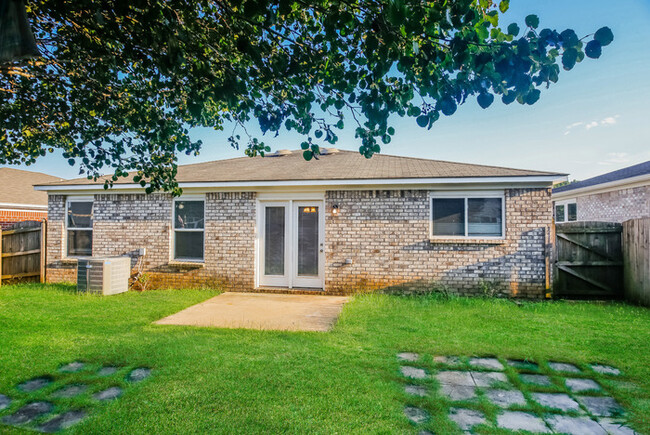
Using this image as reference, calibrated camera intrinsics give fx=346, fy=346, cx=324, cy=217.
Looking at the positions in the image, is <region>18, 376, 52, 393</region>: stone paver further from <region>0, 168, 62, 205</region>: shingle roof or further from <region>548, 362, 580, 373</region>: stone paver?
<region>0, 168, 62, 205</region>: shingle roof

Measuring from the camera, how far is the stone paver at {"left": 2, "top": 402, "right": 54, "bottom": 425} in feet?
9.78

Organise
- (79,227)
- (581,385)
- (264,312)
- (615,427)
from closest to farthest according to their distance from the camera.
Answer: (615,427), (581,385), (264,312), (79,227)

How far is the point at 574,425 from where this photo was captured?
9.85ft

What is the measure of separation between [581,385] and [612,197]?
47.4 ft

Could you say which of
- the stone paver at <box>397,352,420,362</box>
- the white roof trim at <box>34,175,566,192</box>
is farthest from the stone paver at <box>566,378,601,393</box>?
the white roof trim at <box>34,175,566,192</box>

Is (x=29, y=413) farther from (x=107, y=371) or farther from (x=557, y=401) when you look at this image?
(x=557, y=401)

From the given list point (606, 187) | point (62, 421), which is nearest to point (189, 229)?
point (62, 421)

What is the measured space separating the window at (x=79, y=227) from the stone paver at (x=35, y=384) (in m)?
7.30

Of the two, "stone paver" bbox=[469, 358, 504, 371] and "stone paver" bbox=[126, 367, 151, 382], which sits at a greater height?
"stone paver" bbox=[126, 367, 151, 382]

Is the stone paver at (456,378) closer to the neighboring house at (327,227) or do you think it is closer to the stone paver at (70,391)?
the stone paver at (70,391)

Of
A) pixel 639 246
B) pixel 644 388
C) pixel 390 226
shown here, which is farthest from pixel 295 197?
pixel 639 246

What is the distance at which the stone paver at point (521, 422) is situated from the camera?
2938mm

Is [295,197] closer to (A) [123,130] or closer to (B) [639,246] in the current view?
(A) [123,130]

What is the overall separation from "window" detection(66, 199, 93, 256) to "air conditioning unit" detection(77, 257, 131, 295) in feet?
5.70
